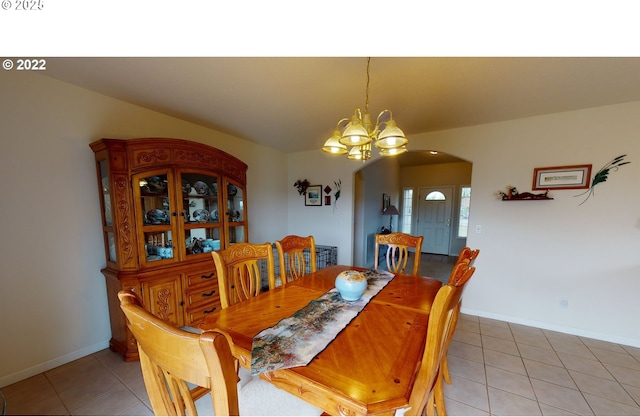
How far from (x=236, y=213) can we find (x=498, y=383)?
9.56 ft

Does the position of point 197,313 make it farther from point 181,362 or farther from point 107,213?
point 181,362

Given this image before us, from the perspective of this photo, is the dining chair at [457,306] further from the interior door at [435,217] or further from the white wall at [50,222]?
the interior door at [435,217]

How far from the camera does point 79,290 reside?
6.38ft

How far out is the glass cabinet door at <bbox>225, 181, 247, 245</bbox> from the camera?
2.69m

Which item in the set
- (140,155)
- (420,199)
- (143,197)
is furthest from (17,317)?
(420,199)

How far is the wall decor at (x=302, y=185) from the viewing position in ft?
13.1

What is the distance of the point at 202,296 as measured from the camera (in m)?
2.29

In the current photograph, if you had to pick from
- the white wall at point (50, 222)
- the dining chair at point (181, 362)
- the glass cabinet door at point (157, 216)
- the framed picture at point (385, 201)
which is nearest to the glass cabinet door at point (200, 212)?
the glass cabinet door at point (157, 216)

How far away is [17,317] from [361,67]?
10.3 feet

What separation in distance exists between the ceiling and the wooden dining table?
1.59 metres

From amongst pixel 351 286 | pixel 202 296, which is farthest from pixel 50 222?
pixel 351 286

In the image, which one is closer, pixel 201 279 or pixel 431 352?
pixel 431 352

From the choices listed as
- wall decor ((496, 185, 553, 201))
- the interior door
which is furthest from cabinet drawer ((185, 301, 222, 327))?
the interior door

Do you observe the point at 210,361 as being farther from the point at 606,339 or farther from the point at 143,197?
the point at 606,339
